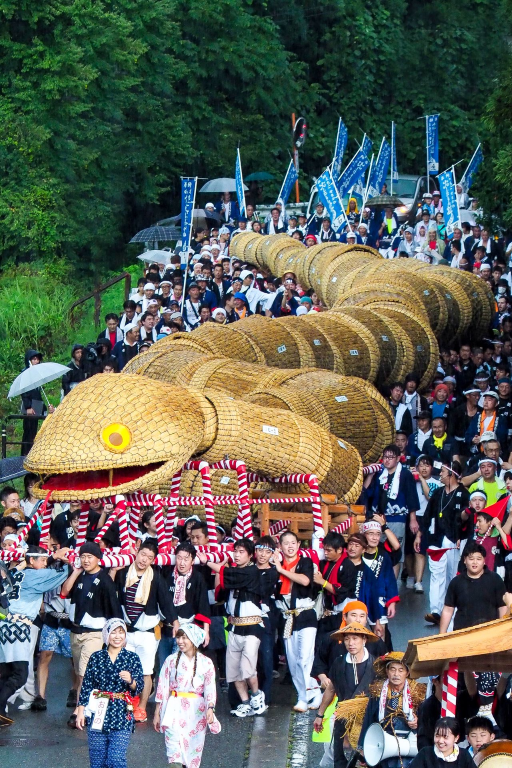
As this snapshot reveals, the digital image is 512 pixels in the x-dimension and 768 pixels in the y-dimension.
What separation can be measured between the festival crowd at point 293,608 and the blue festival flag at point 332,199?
9412mm

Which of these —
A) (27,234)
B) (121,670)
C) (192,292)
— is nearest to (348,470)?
(121,670)

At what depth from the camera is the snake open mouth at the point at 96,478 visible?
492 inches

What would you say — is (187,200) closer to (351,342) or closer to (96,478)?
(351,342)

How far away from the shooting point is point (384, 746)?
8.49m

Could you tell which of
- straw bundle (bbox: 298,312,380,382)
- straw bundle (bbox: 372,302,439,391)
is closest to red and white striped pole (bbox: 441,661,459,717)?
straw bundle (bbox: 298,312,380,382)

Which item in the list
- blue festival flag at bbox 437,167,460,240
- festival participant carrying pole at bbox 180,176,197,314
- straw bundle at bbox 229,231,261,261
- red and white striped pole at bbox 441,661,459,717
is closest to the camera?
red and white striped pole at bbox 441,661,459,717

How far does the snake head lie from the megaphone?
4.25m

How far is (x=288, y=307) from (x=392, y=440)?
645 centimetres

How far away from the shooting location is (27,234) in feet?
112

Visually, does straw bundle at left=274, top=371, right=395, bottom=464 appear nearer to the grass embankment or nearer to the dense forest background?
the dense forest background

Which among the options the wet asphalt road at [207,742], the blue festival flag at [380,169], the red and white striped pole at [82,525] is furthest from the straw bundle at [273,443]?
the blue festival flag at [380,169]

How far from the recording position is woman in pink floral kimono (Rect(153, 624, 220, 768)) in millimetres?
9641

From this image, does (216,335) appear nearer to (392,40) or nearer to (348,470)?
(348,470)

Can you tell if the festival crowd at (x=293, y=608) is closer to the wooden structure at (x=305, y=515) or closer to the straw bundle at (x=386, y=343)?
the wooden structure at (x=305, y=515)
